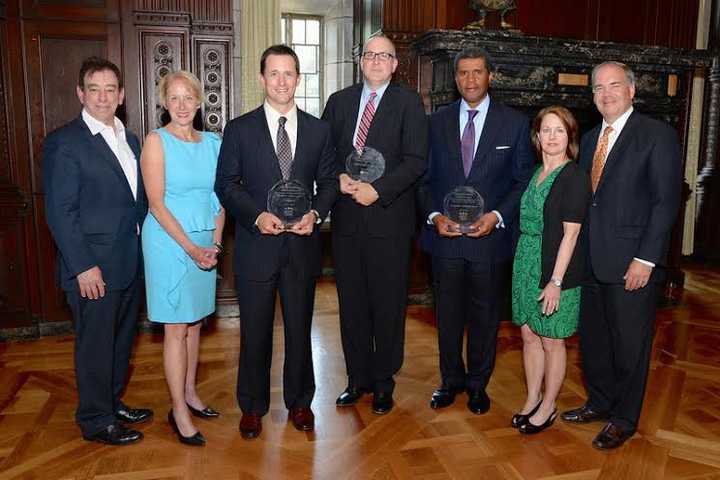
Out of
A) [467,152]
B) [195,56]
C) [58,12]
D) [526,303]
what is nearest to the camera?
[526,303]

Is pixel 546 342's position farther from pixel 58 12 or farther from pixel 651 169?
pixel 58 12

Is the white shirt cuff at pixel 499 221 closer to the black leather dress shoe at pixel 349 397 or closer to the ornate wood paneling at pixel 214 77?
the black leather dress shoe at pixel 349 397

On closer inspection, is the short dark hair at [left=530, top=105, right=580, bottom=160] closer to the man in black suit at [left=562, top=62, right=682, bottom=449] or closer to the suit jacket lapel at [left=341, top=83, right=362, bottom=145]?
the man in black suit at [left=562, top=62, right=682, bottom=449]

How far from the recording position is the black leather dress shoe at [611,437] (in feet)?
9.48

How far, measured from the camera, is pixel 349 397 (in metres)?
3.36

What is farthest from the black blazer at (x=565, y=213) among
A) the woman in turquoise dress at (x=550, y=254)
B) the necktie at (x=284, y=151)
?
the necktie at (x=284, y=151)

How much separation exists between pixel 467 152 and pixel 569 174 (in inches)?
23.2

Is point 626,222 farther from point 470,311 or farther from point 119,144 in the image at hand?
point 119,144

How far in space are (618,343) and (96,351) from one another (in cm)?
231

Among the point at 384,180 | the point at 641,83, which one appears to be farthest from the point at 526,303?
the point at 641,83

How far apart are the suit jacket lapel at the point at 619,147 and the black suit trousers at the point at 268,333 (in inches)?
53.6

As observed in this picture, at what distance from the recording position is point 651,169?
2.71 metres

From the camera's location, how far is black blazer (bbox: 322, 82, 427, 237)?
9.86 feet

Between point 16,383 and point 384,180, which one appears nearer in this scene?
point 384,180
